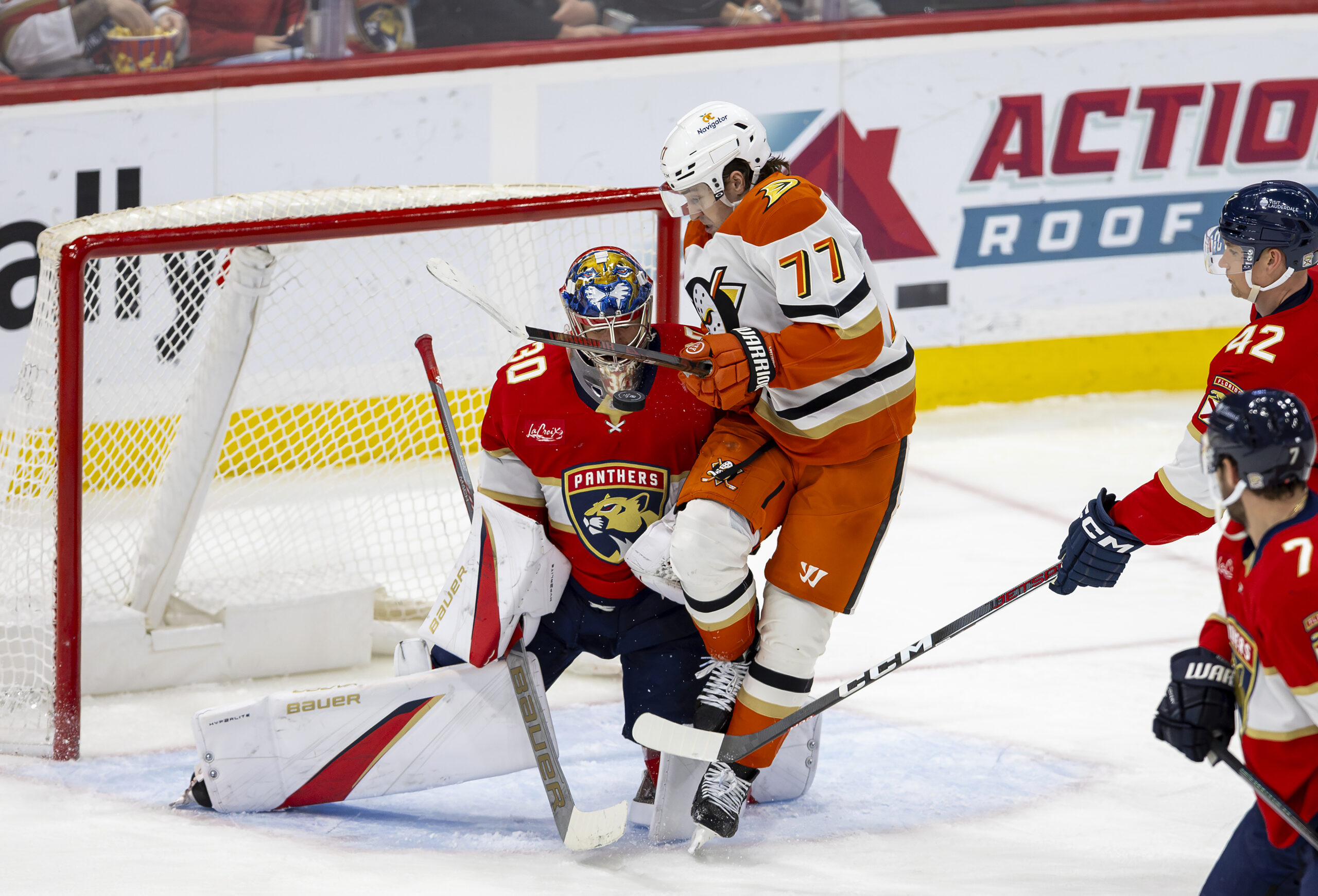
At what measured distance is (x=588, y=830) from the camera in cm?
258

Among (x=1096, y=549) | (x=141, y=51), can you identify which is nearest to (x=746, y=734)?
(x=1096, y=549)

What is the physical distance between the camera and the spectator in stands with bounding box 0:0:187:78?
4457 mm

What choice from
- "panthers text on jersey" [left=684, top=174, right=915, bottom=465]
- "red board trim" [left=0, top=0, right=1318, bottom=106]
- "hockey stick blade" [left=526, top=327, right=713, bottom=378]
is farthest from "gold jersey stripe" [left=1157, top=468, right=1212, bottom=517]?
"red board trim" [left=0, top=0, right=1318, bottom=106]

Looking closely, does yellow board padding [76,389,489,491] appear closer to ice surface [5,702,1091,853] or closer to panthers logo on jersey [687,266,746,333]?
ice surface [5,702,1091,853]

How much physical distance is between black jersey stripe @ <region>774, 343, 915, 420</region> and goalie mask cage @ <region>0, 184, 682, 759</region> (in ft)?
1.46

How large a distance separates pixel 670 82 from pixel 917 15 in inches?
37.8

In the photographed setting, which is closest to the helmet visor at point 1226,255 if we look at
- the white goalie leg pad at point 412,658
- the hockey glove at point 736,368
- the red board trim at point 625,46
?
the hockey glove at point 736,368

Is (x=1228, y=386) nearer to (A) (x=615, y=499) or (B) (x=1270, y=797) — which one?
(B) (x=1270, y=797)

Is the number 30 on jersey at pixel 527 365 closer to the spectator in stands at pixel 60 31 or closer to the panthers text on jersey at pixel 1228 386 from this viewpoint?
the panthers text on jersey at pixel 1228 386

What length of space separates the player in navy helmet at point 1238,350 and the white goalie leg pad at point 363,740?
37.7 inches

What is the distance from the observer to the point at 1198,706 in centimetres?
181

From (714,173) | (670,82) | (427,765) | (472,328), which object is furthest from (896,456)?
(670,82)

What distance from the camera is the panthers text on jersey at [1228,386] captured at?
7.61 feet

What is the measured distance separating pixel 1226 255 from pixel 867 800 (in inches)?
44.9
